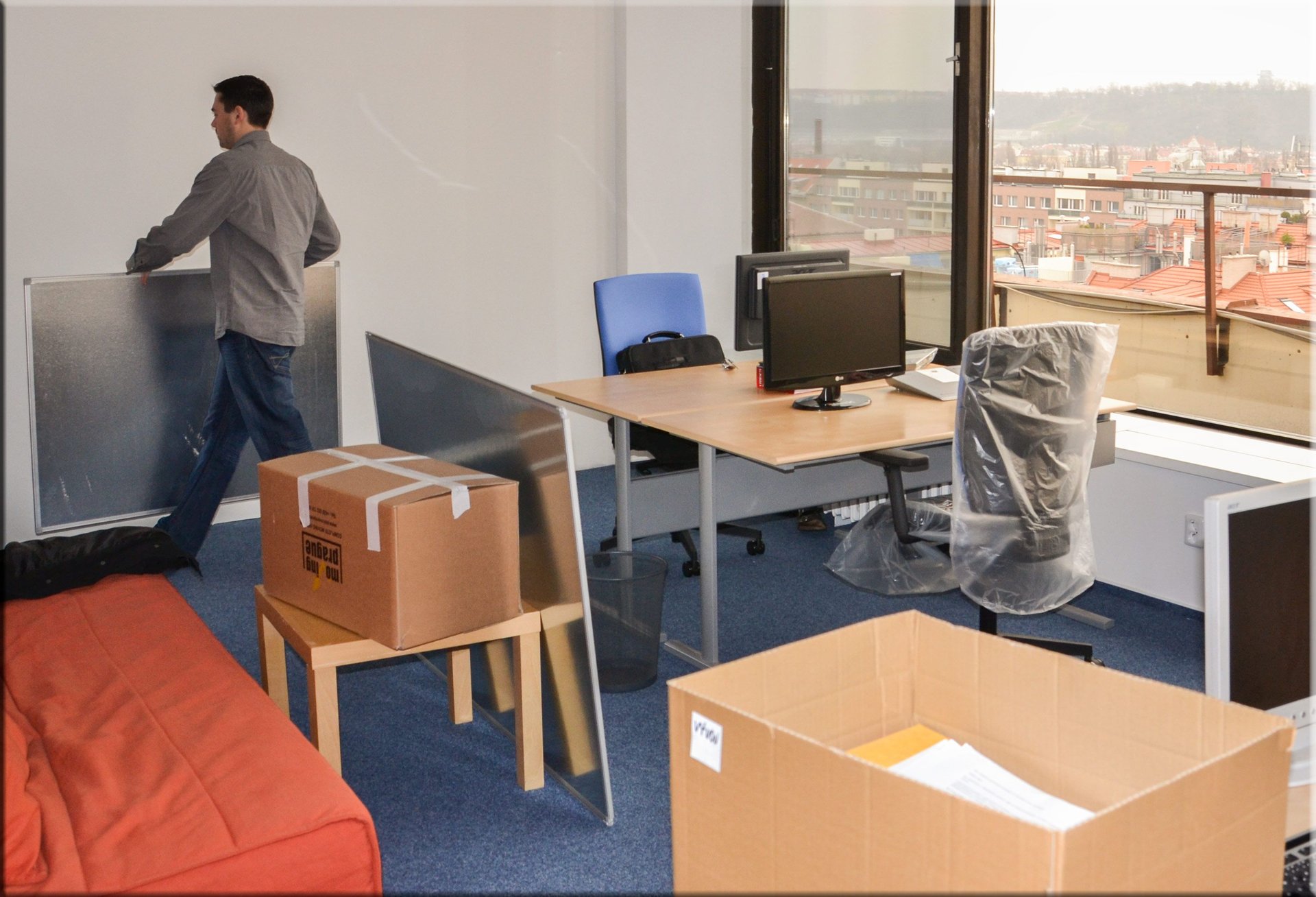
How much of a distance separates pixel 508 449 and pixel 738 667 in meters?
1.63

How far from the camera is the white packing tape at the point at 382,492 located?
7.90 ft

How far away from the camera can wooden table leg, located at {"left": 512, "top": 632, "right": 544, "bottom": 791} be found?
270 cm

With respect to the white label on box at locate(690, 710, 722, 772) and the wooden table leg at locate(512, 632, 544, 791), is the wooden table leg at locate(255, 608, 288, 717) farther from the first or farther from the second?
the white label on box at locate(690, 710, 722, 772)

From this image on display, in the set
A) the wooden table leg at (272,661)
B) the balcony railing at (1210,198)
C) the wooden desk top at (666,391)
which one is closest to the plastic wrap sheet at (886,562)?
the wooden desk top at (666,391)

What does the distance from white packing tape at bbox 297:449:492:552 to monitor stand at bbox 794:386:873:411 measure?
132 cm

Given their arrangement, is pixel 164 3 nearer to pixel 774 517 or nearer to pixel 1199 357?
pixel 774 517

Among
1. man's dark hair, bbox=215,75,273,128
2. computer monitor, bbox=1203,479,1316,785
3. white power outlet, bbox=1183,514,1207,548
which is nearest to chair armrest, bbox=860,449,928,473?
white power outlet, bbox=1183,514,1207,548

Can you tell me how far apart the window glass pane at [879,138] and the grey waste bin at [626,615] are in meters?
2.02

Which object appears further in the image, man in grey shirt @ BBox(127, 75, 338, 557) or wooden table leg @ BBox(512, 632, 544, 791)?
man in grey shirt @ BBox(127, 75, 338, 557)

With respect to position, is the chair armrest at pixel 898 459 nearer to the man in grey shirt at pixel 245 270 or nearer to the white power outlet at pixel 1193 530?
the white power outlet at pixel 1193 530

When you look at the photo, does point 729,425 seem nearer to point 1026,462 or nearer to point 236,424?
point 1026,462

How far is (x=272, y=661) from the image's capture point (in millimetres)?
2908

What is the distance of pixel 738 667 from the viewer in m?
1.17

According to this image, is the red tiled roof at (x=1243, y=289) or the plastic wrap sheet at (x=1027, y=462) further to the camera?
the red tiled roof at (x=1243, y=289)
